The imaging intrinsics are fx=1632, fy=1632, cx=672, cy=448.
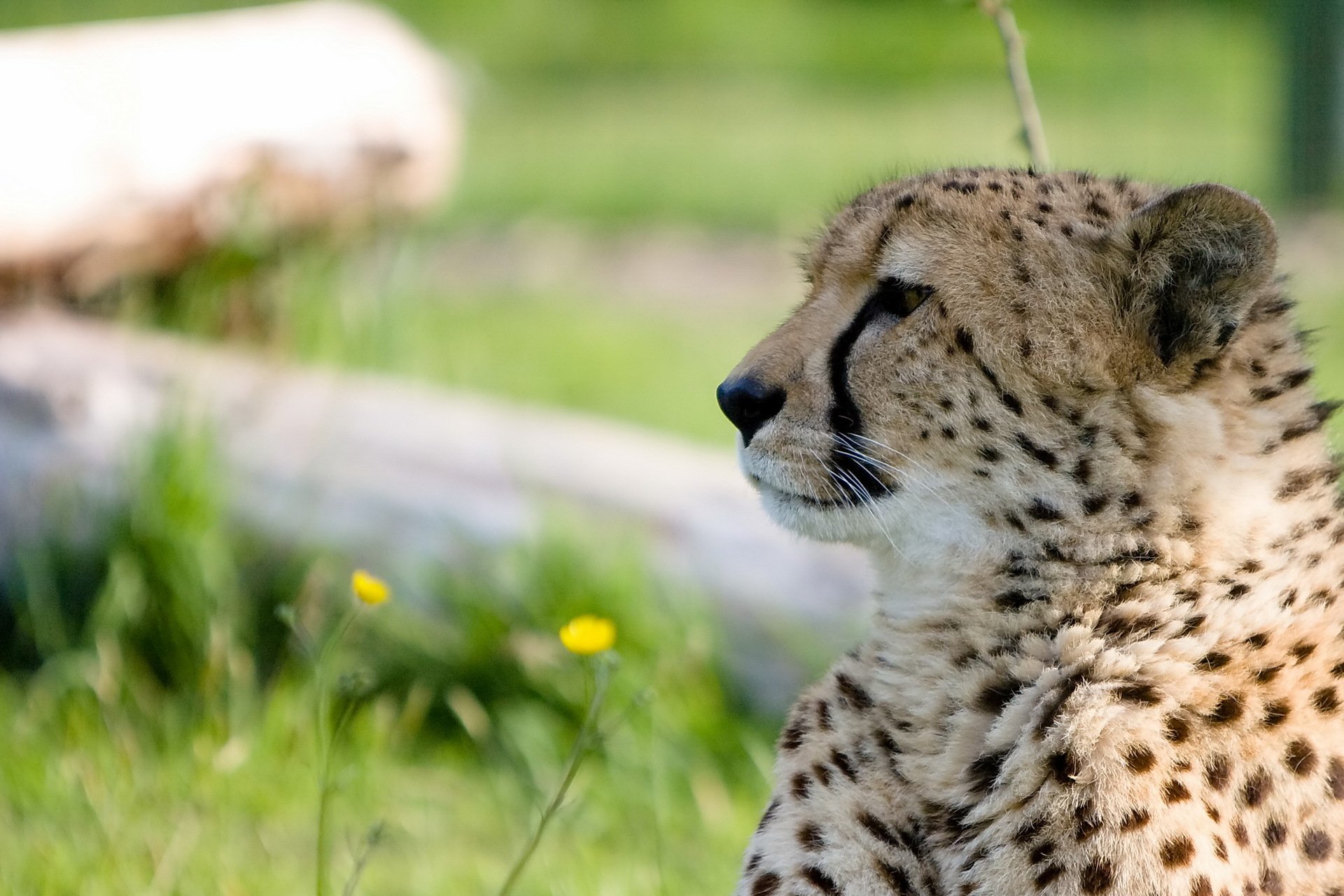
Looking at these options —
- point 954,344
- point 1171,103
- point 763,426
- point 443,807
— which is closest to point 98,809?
point 443,807

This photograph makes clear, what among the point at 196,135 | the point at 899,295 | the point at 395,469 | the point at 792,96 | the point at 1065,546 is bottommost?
the point at 792,96

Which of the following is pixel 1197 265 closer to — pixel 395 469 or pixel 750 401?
pixel 750 401

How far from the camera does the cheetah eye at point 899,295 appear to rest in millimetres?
1546

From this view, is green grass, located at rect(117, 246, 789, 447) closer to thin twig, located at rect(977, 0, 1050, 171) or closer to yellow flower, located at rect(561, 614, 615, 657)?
thin twig, located at rect(977, 0, 1050, 171)

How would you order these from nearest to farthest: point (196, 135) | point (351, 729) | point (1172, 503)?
1. point (1172, 503)
2. point (351, 729)
3. point (196, 135)

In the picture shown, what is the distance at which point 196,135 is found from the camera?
11.7 ft

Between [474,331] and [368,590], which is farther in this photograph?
[474,331]

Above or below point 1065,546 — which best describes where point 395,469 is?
below

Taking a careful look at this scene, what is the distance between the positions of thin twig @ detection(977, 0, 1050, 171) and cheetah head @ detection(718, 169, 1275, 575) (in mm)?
357

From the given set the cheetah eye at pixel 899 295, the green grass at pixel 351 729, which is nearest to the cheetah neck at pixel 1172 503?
the cheetah eye at pixel 899 295

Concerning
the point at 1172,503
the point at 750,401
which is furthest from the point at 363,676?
the point at 1172,503

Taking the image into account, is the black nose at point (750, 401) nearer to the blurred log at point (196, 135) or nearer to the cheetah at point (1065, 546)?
the cheetah at point (1065, 546)

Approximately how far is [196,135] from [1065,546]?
8.65 ft

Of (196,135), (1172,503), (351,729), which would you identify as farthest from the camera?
(196,135)
